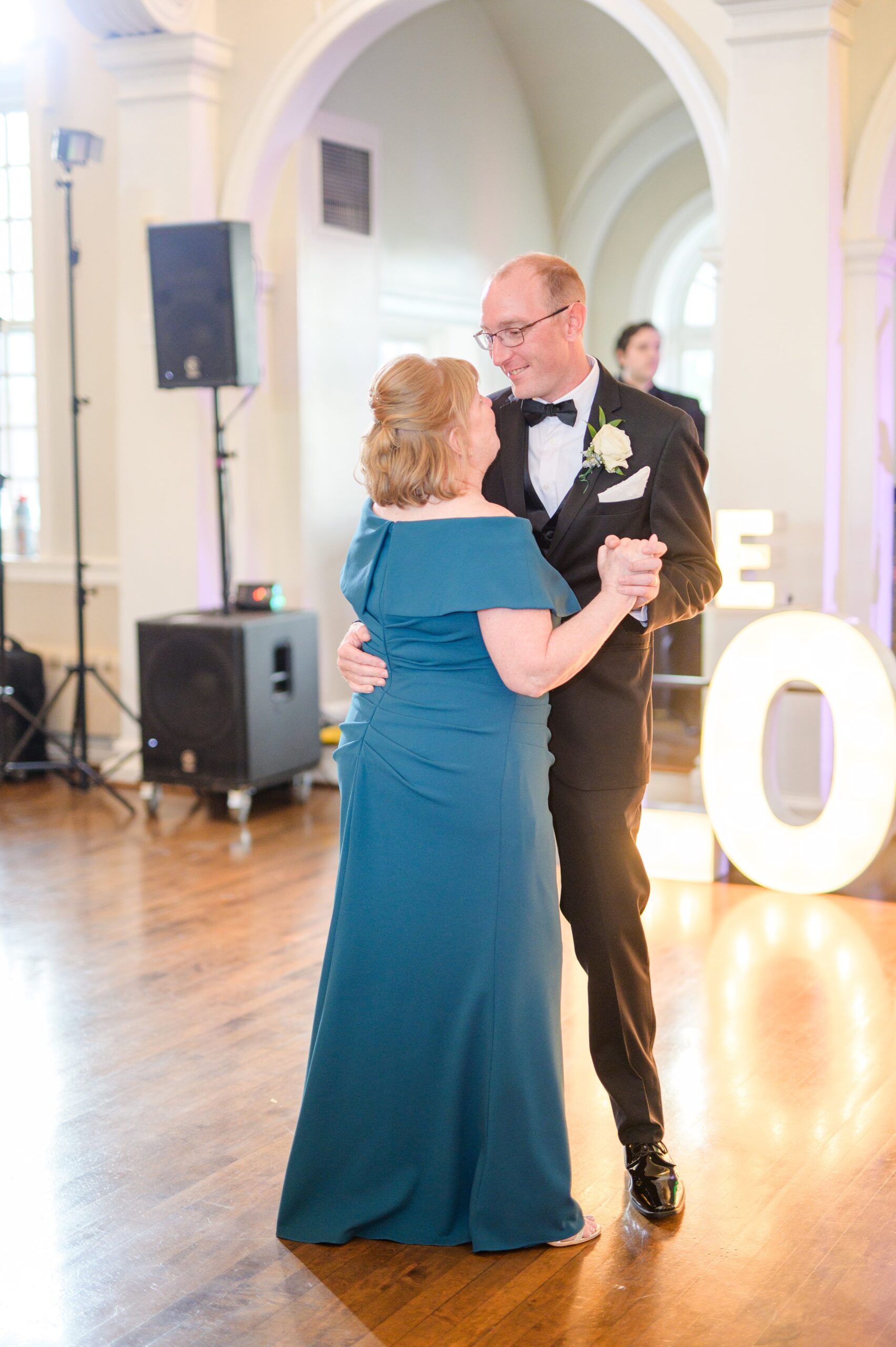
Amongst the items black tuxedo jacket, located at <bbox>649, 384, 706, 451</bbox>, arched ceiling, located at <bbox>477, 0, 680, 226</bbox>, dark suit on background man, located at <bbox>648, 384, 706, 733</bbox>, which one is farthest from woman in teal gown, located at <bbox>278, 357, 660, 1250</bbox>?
arched ceiling, located at <bbox>477, 0, 680, 226</bbox>

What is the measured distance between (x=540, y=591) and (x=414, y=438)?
0.31 meters

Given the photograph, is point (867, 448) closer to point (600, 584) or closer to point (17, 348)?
point (600, 584)

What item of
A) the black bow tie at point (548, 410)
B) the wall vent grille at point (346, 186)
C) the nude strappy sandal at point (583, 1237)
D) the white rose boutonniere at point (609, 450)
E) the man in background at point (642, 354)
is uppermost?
the wall vent grille at point (346, 186)

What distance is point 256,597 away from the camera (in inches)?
237

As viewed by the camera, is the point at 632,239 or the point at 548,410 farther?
the point at 632,239

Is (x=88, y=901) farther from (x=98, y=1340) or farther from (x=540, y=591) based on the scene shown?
(x=540, y=591)

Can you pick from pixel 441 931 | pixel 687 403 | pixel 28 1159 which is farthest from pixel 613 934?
pixel 687 403

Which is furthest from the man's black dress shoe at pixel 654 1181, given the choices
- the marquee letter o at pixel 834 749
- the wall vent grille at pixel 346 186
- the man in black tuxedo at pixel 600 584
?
the wall vent grille at pixel 346 186

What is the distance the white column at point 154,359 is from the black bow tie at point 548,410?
12.6 ft

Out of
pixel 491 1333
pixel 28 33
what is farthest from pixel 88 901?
pixel 28 33

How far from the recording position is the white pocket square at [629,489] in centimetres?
247

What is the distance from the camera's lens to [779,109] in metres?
4.98

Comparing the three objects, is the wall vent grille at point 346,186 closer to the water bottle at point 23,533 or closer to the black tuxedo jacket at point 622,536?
the water bottle at point 23,533

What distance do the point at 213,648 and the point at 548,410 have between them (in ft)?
10.8
